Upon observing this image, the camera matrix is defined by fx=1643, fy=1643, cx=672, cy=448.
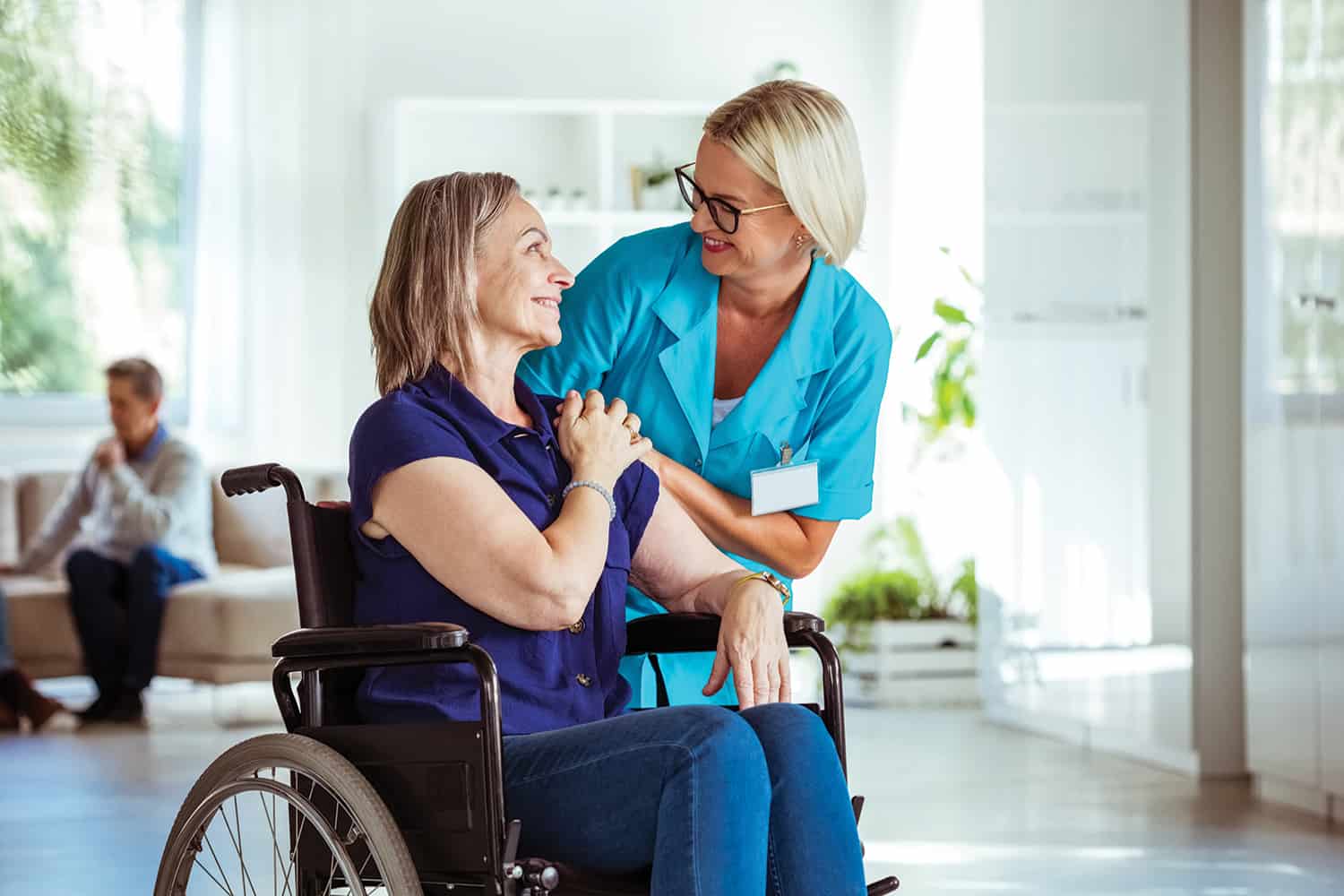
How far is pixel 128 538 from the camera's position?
540 centimetres

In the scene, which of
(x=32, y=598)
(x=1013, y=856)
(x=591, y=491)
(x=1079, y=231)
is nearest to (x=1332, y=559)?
(x=1013, y=856)

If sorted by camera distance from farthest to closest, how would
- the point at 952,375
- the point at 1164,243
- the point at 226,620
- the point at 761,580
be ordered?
the point at 952,375 < the point at 226,620 < the point at 1164,243 < the point at 761,580

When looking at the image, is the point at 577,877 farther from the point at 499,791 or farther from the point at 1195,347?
the point at 1195,347

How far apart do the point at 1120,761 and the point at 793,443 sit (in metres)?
2.63

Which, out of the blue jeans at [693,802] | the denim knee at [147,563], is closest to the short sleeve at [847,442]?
the blue jeans at [693,802]

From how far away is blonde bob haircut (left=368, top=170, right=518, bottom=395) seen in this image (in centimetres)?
174

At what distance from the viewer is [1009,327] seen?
4895 mm

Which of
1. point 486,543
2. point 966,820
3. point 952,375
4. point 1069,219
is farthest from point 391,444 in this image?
point 952,375

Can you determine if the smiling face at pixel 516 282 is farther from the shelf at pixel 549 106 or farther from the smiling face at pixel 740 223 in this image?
the shelf at pixel 549 106

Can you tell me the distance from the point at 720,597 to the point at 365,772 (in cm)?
49

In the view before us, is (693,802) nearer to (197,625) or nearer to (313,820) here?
(313,820)

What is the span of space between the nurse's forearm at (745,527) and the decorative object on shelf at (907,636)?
3492 mm

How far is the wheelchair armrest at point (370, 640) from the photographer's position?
1513mm

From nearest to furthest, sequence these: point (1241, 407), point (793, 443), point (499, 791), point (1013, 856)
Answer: point (499, 791), point (793, 443), point (1013, 856), point (1241, 407)
